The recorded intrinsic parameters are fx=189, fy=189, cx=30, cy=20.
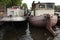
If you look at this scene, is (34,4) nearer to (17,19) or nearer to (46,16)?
(17,19)

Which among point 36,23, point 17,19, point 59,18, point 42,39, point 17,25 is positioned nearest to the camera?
point 42,39

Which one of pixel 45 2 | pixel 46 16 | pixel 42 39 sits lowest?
pixel 42 39

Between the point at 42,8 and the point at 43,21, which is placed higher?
the point at 42,8

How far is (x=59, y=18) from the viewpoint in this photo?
1443 inches

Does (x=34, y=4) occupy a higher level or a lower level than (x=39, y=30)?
higher

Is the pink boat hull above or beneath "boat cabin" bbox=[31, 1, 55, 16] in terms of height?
beneath

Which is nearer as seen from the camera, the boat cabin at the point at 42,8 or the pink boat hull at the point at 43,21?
the pink boat hull at the point at 43,21

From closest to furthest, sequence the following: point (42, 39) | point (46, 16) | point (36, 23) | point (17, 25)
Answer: point (42, 39)
point (46, 16)
point (36, 23)
point (17, 25)

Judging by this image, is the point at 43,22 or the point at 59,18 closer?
the point at 43,22

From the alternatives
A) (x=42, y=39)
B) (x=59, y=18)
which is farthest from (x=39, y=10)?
(x=42, y=39)

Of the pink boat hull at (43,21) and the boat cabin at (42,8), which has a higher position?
the boat cabin at (42,8)

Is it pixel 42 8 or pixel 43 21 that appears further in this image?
pixel 42 8

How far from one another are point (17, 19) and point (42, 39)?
9.56 meters

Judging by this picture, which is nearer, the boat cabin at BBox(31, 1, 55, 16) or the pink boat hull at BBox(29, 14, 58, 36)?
the pink boat hull at BBox(29, 14, 58, 36)
